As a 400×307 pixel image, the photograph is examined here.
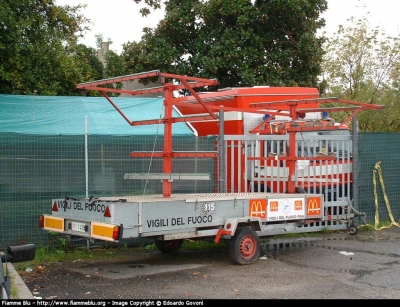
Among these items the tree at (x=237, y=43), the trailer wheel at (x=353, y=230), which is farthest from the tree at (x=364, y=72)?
the trailer wheel at (x=353, y=230)

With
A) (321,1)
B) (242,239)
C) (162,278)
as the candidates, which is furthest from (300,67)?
(162,278)

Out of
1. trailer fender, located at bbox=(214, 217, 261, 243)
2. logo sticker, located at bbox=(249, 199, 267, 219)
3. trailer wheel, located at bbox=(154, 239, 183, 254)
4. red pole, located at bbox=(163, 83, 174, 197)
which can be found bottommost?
trailer wheel, located at bbox=(154, 239, 183, 254)

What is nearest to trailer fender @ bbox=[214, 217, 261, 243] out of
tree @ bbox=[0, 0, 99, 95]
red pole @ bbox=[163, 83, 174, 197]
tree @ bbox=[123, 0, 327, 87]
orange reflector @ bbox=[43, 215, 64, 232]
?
red pole @ bbox=[163, 83, 174, 197]

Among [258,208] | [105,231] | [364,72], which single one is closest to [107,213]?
[105,231]

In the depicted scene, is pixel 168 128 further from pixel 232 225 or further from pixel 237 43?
pixel 237 43

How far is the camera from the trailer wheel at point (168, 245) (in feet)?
32.1

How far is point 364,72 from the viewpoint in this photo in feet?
81.1

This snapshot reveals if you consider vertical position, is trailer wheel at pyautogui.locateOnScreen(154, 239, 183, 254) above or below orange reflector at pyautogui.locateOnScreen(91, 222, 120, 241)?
below

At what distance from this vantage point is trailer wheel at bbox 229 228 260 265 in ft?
28.5

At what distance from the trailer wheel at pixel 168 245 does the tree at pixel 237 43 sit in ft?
32.4

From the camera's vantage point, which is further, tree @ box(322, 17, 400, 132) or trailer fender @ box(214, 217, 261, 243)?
tree @ box(322, 17, 400, 132)

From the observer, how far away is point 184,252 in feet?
33.0

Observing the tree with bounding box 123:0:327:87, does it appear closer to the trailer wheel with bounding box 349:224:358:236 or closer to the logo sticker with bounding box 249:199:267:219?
the trailer wheel with bounding box 349:224:358:236

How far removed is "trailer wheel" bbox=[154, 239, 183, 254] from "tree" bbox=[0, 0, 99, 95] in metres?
5.23
